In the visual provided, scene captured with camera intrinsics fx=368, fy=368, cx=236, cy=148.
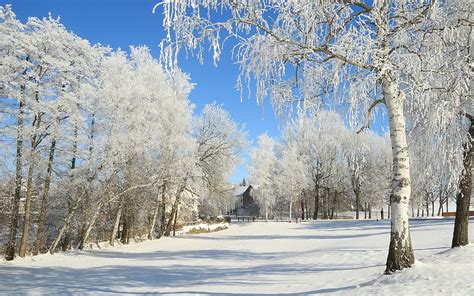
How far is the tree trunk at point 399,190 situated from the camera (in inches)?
283

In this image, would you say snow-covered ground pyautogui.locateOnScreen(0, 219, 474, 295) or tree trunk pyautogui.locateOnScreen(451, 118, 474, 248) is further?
tree trunk pyautogui.locateOnScreen(451, 118, 474, 248)

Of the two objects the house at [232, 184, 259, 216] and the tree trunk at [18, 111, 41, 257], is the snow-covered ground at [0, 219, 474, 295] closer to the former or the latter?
the tree trunk at [18, 111, 41, 257]

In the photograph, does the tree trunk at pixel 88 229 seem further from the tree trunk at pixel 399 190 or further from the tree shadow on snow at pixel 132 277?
the tree trunk at pixel 399 190

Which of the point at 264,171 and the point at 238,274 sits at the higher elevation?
the point at 264,171

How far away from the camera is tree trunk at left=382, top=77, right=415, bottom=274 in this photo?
23.6 feet

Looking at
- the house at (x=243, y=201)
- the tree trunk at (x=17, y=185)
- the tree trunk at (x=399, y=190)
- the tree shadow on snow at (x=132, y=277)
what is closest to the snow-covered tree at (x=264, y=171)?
the house at (x=243, y=201)

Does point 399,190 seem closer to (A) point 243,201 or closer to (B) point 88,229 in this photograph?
(B) point 88,229

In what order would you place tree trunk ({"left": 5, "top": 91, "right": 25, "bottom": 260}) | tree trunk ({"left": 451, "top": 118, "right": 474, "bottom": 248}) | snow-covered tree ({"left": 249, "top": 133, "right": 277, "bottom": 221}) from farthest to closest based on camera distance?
snow-covered tree ({"left": 249, "top": 133, "right": 277, "bottom": 221}), tree trunk ({"left": 5, "top": 91, "right": 25, "bottom": 260}), tree trunk ({"left": 451, "top": 118, "right": 474, "bottom": 248})

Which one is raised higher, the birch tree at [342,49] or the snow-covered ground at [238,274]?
the birch tree at [342,49]

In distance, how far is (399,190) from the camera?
721 centimetres

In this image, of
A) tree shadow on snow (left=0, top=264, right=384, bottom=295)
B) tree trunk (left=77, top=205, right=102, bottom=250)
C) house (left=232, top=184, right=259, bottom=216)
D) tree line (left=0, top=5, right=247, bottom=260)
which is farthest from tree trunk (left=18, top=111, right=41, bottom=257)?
house (left=232, top=184, right=259, bottom=216)

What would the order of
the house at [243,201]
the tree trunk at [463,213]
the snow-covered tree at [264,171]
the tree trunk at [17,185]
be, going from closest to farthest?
the tree trunk at [463,213] → the tree trunk at [17,185] → the snow-covered tree at [264,171] → the house at [243,201]

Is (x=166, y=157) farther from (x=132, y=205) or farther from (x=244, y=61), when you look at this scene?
(x=244, y=61)

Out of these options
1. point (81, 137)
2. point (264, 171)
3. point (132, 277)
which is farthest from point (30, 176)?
point (264, 171)
